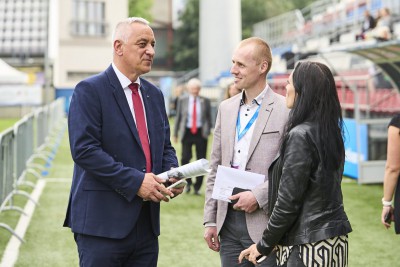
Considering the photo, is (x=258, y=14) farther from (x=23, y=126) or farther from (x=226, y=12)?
(x=23, y=126)

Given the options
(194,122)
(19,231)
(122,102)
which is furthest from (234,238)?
(194,122)

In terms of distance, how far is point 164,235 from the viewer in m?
9.69

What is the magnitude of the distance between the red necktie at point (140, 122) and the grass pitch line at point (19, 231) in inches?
163

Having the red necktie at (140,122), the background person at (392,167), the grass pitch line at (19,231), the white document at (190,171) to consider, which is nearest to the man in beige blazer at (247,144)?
the white document at (190,171)

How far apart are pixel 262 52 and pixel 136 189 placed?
1129mm

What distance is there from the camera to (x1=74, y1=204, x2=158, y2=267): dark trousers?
4.12 metres

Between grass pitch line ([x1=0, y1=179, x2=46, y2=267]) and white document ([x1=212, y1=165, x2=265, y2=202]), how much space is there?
409 cm

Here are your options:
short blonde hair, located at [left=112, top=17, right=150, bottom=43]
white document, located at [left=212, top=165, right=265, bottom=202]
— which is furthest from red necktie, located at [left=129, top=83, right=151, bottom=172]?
white document, located at [left=212, top=165, right=265, bottom=202]

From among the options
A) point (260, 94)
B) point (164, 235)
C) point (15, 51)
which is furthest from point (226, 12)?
point (260, 94)

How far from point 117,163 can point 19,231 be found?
6.21 metres

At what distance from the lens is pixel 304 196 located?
3.74m

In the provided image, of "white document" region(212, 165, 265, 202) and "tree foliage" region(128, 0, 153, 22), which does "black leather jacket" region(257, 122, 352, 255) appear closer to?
"white document" region(212, 165, 265, 202)

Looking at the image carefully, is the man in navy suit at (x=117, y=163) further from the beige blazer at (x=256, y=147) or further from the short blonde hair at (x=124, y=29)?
the beige blazer at (x=256, y=147)

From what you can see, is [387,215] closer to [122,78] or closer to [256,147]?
[256,147]
